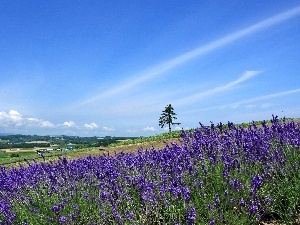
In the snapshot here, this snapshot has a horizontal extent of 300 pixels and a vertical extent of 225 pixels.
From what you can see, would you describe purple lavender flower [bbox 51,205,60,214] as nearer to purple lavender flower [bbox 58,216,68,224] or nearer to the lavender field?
the lavender field

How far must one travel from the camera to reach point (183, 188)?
12.3ft

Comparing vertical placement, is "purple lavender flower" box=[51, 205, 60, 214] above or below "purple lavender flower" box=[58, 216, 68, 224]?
above

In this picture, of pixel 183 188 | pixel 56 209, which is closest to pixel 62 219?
pixel 56 209

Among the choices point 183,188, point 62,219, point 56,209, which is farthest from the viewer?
point 56,209

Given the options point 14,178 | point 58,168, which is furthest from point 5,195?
point 58,168

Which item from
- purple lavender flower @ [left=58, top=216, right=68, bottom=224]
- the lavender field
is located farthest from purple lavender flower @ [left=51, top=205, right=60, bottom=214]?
purple lavender flower @ [left=58, top=216, right=68, bottom=224]

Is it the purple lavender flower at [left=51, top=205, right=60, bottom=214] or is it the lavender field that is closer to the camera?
the lavender field

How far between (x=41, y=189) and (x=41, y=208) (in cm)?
67

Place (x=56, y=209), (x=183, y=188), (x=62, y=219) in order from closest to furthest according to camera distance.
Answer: (x=183, y=188) → (x=62, y=219) → (x=56, y=209)

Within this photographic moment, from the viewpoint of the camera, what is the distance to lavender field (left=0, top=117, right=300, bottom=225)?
12.6 ft

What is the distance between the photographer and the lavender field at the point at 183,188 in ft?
12.6

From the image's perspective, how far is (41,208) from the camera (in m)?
4.82

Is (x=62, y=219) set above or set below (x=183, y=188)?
below

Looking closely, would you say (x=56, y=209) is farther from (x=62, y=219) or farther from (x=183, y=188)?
(x=183, y=188)
